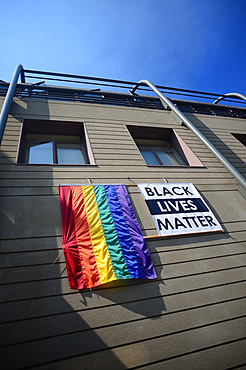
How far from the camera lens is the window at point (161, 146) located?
7027 mm

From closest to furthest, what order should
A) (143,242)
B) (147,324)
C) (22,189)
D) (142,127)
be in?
1. (147,324)
2. (143,242)
3. (22,189)
4. (142,127)

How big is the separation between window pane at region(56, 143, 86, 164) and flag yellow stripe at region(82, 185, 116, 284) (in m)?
1.74

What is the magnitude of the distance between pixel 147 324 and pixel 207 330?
3.38ft

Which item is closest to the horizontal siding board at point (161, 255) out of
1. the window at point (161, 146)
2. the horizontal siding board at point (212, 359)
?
the horizontal siding board at point (212, 359)

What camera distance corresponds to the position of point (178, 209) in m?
4.80

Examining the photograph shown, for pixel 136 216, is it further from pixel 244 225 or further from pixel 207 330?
pixel 244 225

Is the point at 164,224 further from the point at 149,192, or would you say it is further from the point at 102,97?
the point at 102,97

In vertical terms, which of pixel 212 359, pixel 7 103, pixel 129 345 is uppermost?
pixel 7 103

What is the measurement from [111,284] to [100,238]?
34.7 inches

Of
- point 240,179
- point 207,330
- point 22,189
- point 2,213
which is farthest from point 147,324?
point 240,179

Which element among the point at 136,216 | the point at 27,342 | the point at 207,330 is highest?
the point at 136,216

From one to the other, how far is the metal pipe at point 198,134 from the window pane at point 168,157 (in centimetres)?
114

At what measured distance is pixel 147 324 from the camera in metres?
3.05

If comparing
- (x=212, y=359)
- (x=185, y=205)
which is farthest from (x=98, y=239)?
(x=212, y=359)
